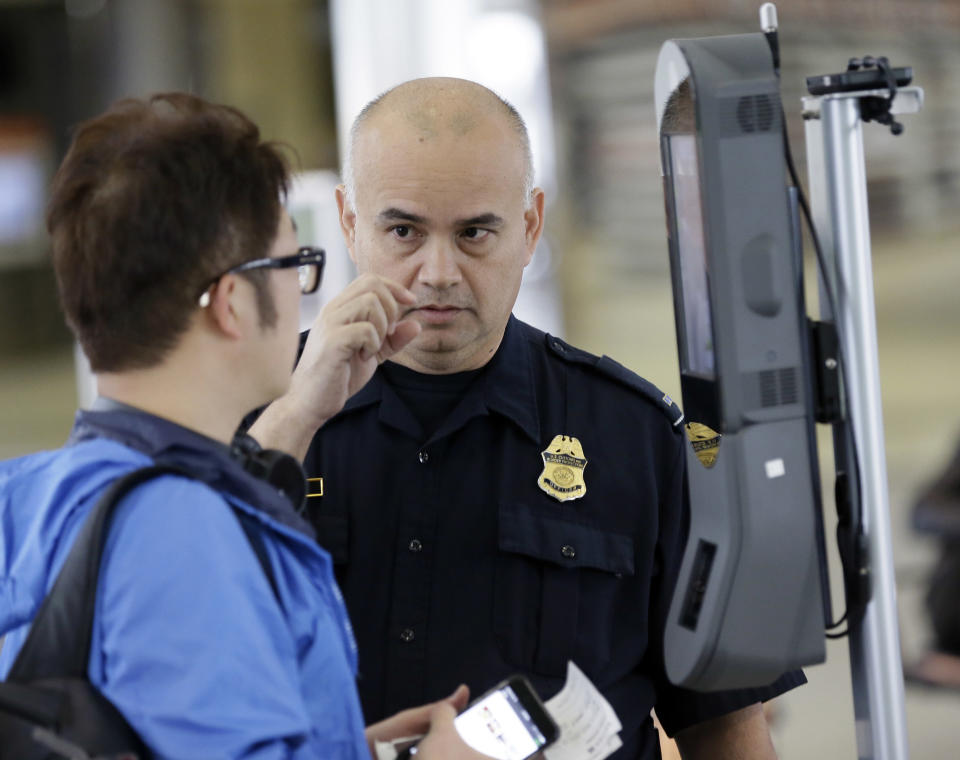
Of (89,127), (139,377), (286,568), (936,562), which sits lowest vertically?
(936,562)

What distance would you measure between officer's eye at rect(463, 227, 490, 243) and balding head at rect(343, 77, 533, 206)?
0.12 meters

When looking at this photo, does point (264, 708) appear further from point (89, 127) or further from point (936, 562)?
point (936, 562)

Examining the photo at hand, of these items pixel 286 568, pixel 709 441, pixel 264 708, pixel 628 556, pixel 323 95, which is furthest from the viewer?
pixel 323 95

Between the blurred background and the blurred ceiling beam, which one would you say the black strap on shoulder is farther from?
the blurred ceiling beam

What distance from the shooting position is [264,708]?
1020mm

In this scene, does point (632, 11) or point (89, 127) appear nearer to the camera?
point (89, 127)

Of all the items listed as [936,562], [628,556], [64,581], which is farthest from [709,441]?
[936,562]

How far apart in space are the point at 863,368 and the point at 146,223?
2.43 feet

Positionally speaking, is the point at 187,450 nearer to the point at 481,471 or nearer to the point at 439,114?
the point at 481,471

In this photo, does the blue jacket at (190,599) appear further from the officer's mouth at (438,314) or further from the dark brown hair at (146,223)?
the officer's mouth at (438,314)

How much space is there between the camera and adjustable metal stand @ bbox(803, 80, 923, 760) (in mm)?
1280

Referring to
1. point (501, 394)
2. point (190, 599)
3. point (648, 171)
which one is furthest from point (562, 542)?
point (648, 171)

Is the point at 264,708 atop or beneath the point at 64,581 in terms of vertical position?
beneath

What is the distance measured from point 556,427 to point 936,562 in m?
2.65
